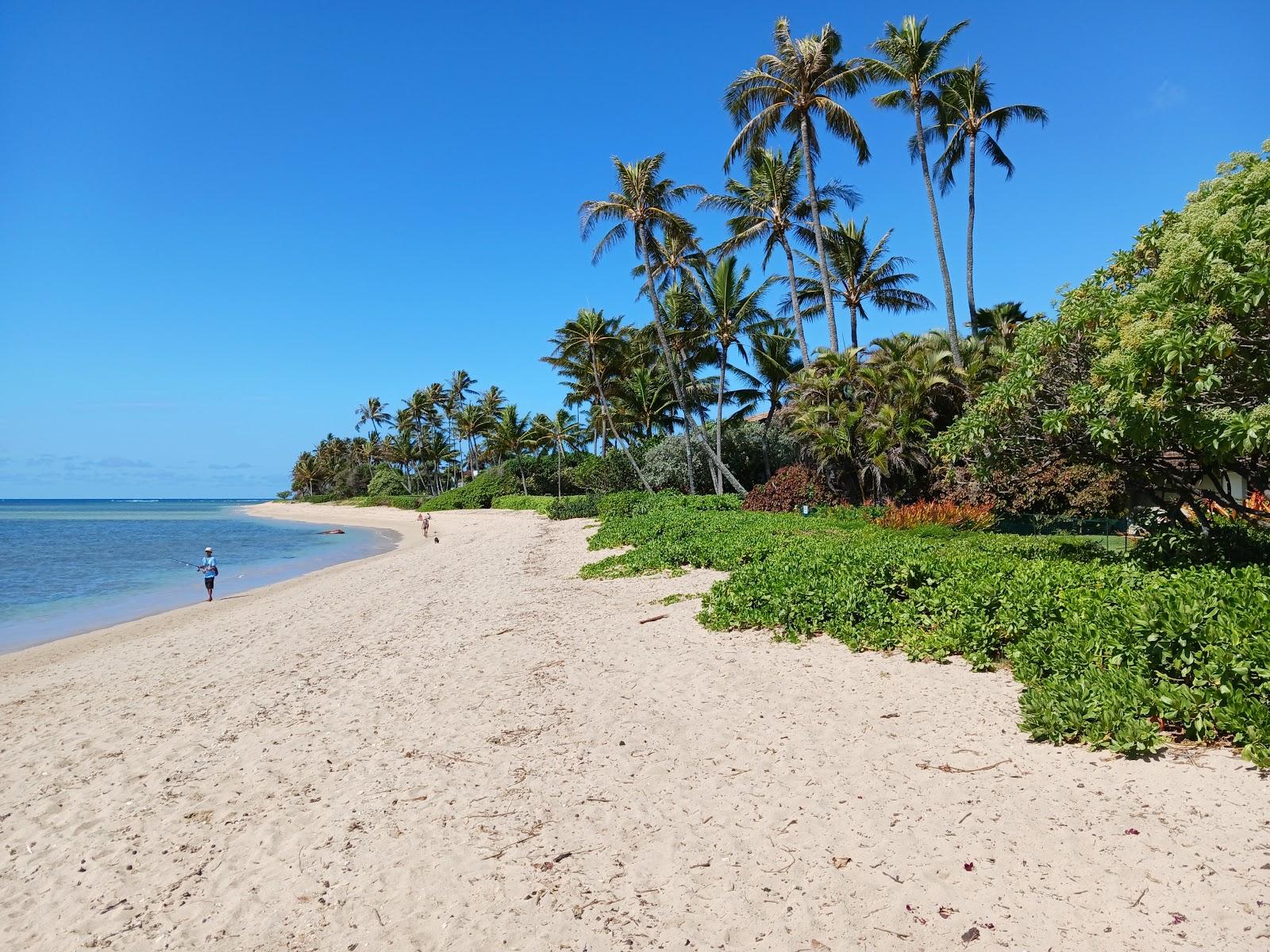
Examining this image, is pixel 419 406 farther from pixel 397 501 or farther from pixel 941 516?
pixel 941 516

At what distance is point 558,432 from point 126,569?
95.4 ft

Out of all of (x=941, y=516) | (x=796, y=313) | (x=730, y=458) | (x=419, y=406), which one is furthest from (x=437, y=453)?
(x=941, y=516)

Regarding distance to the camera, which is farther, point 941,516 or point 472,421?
point 472,421

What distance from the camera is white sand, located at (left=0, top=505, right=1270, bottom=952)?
2998 millimetres

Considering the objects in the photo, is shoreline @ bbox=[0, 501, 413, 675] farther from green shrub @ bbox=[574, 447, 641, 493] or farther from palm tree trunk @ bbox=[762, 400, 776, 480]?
palm tree trunk @ bbox=[762, 400, 776, 480]

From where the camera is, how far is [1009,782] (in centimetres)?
389

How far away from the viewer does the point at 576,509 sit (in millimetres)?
35188

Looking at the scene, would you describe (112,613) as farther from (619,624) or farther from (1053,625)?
(1053,625)

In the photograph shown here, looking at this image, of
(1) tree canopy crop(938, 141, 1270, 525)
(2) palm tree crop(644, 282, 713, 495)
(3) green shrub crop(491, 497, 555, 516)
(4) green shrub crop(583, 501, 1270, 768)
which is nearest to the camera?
(4) green shrub crop(583, 501, 1270, 768)

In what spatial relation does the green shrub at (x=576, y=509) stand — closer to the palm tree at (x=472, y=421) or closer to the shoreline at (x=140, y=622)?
the shoreline at (x=140, y=622)

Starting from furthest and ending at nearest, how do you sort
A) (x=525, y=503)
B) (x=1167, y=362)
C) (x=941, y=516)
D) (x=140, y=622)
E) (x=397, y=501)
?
1. (x=397, y=501)
2. (x=525, y=503)
3. (x=941, y=516)
4. (x=140, y=622)
5. (x=1167, y=362)

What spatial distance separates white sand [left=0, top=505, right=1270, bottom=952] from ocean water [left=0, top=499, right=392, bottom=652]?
1030 cm

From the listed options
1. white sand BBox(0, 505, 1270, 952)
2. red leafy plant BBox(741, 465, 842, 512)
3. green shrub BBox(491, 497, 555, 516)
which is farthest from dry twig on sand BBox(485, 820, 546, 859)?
green shrub BBox(491, 497, 555, 516)

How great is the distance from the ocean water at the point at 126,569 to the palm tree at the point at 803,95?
21.0 metres
